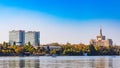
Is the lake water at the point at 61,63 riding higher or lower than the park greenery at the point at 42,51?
lower

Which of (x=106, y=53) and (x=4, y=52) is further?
(x=106, y=53)

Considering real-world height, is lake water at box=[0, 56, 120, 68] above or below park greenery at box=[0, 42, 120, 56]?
below

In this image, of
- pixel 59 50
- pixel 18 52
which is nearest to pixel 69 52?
pixel 59 50

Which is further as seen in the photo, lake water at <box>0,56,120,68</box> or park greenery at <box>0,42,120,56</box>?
park greenery at <box>0,42,120,56</box>

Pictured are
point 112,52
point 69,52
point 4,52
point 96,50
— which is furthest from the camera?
point 112,52

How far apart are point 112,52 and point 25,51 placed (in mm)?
49809

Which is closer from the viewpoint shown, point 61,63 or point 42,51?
→ point 61,63

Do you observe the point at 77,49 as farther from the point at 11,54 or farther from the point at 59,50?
the point at 11,54

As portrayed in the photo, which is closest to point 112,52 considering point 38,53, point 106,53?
point 106,53

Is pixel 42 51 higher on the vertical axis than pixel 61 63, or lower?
higher

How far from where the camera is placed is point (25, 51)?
552ft

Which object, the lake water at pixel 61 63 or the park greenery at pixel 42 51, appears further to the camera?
the park greenery at pixel 42 51

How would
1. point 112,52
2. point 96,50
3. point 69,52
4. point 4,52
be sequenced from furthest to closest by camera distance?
point 112,52
point 96,50
point 69,52
point 4,52

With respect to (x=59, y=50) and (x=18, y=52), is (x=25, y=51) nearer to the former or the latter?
(x=18, y=52)
